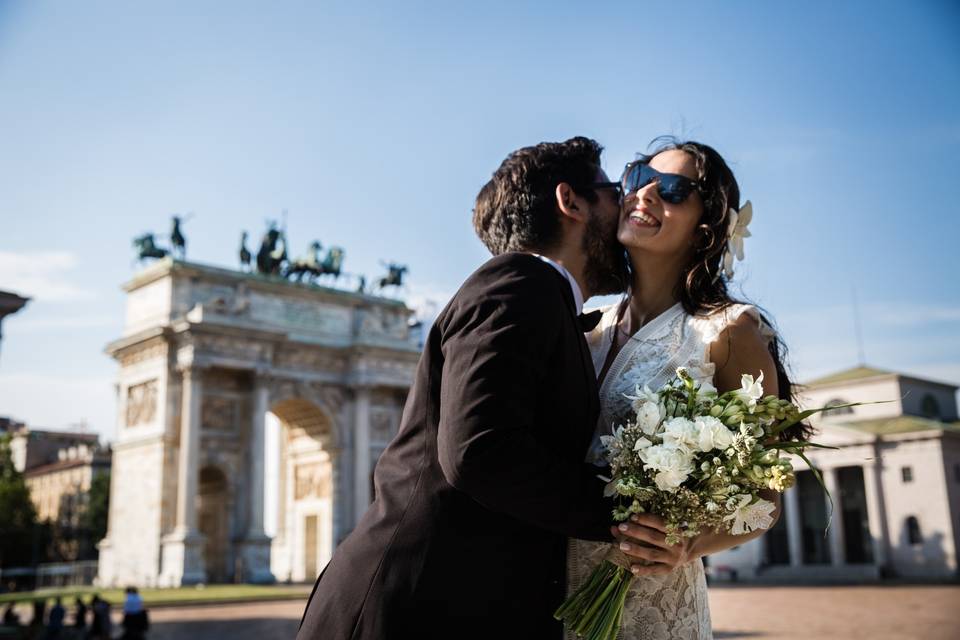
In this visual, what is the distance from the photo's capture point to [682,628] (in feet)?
10.6

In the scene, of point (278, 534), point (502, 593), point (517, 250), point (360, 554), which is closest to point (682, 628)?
point (502, 593)

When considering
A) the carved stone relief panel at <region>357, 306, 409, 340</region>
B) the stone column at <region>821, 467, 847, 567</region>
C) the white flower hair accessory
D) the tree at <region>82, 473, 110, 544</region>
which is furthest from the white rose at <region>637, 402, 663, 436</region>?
the tree at <region>82, 473, 110, 544</region>

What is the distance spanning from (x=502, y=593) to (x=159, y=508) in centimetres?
3697

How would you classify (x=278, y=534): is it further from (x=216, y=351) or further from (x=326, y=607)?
(x=326, y=607)

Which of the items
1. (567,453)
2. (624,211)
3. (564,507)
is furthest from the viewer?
(624,211)

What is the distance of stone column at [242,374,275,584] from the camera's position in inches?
1495

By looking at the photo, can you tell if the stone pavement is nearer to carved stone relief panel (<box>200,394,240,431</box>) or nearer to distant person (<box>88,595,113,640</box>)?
distant person (<box>88,595,113,640</box>)

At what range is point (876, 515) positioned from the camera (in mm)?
53656

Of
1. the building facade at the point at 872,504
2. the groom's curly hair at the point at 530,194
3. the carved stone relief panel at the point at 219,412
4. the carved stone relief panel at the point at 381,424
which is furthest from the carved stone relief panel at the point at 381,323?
the groom's curly hair at the point at 530,194

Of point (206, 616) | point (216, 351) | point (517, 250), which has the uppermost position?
point (216, 351)

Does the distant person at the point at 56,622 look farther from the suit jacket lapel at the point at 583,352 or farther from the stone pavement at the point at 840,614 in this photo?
the suit jacket lapel at the point at 583,352

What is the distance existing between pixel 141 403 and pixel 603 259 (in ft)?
129

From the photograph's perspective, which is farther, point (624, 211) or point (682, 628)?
point (624, 211)

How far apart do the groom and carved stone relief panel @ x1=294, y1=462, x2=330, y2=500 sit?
135 ft
